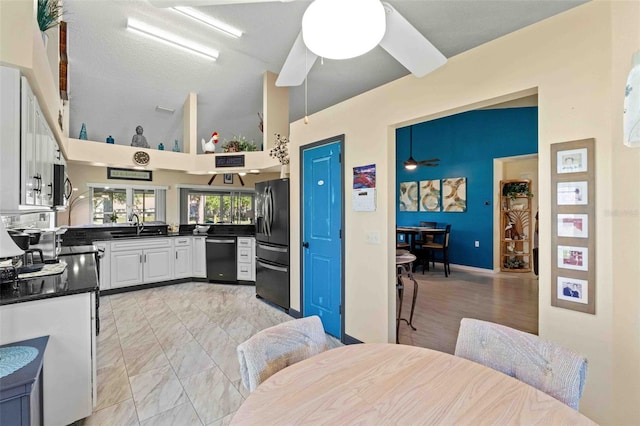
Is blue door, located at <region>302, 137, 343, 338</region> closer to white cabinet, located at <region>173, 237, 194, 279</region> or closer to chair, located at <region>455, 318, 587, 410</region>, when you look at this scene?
chair, located at <region>455, 318, 587, 410</region>

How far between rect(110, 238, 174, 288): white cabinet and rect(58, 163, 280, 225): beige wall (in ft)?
3.28

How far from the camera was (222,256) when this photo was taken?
5.35 m

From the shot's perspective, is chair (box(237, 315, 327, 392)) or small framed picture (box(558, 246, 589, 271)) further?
small framed picture (box(558, 246, 589, 271))

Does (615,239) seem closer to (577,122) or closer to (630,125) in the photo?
(577,122)

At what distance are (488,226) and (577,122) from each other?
527 cm

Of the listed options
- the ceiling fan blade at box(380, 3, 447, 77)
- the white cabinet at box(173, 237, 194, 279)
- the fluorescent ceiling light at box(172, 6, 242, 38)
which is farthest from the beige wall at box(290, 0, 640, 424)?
the white cabinet at box(173, 237, 194, 279)

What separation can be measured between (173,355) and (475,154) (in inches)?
263

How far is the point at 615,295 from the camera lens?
150cm

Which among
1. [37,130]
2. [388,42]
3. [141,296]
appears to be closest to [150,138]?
[141,296]

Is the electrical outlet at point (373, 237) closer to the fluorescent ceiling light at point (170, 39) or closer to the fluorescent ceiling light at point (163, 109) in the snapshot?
the fluorescent ceiling light at point (170, 39)

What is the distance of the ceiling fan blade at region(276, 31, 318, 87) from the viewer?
1704 millimetres

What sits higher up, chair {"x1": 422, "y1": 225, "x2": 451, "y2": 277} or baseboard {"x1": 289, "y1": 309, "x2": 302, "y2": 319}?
chair {"x1": 422, "y1": 225, "x2": 451, "y2": 277}

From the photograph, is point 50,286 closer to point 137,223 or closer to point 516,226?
point 137,223

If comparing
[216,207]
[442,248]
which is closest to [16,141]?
[216,207]
